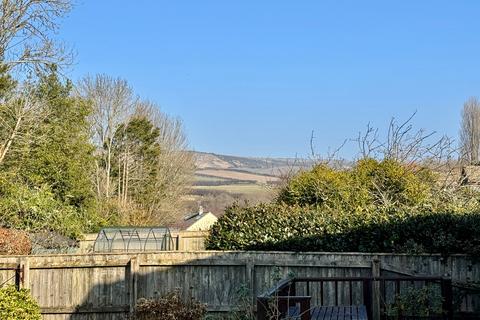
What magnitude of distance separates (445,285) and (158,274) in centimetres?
547

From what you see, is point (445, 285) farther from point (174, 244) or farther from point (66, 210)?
point (66, 210)

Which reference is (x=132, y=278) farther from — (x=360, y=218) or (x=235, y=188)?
(x=235, y=188)

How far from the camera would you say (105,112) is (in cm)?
3512

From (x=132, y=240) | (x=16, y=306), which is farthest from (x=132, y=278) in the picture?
(x=132, y=240)

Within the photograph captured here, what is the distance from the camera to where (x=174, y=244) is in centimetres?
1934

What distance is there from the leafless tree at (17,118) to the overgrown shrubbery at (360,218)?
867 centimetres

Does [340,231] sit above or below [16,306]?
above

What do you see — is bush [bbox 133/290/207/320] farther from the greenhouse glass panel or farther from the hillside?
the hillside

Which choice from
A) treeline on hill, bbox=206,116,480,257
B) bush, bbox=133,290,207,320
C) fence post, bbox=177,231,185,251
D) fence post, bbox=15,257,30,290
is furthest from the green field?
bush, bbox=133,290,207,320

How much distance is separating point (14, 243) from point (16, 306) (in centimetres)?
511

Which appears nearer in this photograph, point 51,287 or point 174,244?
point 51,287

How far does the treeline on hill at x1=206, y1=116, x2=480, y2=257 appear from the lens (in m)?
11.1

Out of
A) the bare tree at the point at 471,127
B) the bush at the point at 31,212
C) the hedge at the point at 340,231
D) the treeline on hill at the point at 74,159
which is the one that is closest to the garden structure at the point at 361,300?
the hedge at the point at 340,231

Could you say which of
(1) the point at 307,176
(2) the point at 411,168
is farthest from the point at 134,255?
(2) the point at 411,168
